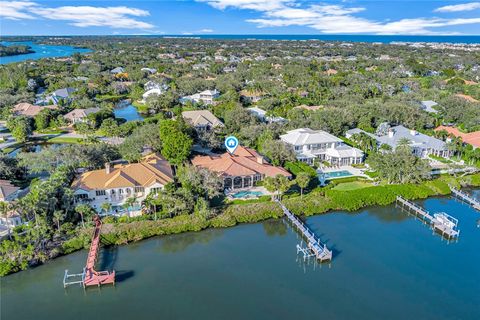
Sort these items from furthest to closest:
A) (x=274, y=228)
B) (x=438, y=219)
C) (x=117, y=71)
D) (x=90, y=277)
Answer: (x=117, y=71) → (x=438, y=219) → (x=274, y=228) → (x=90, y=277)

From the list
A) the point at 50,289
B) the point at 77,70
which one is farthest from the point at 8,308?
→ the point at 77,70

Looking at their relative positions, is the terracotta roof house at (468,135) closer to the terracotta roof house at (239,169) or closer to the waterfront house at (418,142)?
the waterfront house at (418,142)

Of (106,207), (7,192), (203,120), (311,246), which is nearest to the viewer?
(311,246)

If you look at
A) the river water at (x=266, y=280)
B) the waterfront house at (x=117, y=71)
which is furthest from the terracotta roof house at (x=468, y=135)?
the waterfront house at (x=117, y=71)

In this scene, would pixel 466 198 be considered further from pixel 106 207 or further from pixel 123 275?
pixel 106 207

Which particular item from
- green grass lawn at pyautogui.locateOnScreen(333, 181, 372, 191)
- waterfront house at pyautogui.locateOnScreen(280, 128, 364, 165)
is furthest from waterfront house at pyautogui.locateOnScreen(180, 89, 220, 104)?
green grass lawn at pyautogui.locateOnScreen(333, 181, 372, 191)

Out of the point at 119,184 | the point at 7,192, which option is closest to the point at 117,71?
the point at 7,192

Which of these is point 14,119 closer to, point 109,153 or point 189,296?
point 109,153
